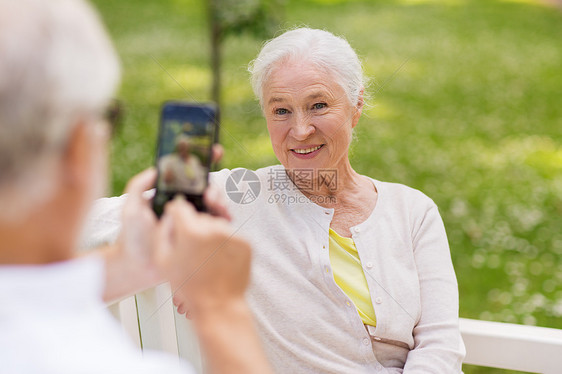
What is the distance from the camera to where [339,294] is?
65.9 inches

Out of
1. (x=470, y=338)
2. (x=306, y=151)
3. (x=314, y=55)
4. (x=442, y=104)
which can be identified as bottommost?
(x=470, y=338)

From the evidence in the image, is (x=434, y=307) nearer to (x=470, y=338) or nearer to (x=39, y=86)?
(x=470, y=338)

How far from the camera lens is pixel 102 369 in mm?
720

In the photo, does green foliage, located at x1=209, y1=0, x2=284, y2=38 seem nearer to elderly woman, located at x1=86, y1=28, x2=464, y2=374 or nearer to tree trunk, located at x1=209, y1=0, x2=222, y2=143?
tree trunk, located at x1=209, y1=0, x2=222, y2=143

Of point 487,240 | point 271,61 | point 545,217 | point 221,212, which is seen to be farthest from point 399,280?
point 545,217

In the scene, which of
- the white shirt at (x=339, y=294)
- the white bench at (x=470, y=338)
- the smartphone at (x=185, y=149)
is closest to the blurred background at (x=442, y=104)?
the white shirt at (x=339, y=294)

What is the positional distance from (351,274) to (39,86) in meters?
1.20

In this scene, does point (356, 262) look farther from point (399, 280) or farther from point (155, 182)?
point (155, 182)

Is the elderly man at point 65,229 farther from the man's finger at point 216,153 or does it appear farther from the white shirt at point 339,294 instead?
the white shirt at point 339,294

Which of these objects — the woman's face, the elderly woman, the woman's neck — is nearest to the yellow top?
the elderly woman

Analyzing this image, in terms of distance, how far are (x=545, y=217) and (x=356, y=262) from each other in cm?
342

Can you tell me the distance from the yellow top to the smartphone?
2.82 feet

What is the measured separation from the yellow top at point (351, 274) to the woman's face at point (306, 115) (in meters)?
0.24

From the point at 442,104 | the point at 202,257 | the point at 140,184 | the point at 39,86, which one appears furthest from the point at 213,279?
the point at 442,104
